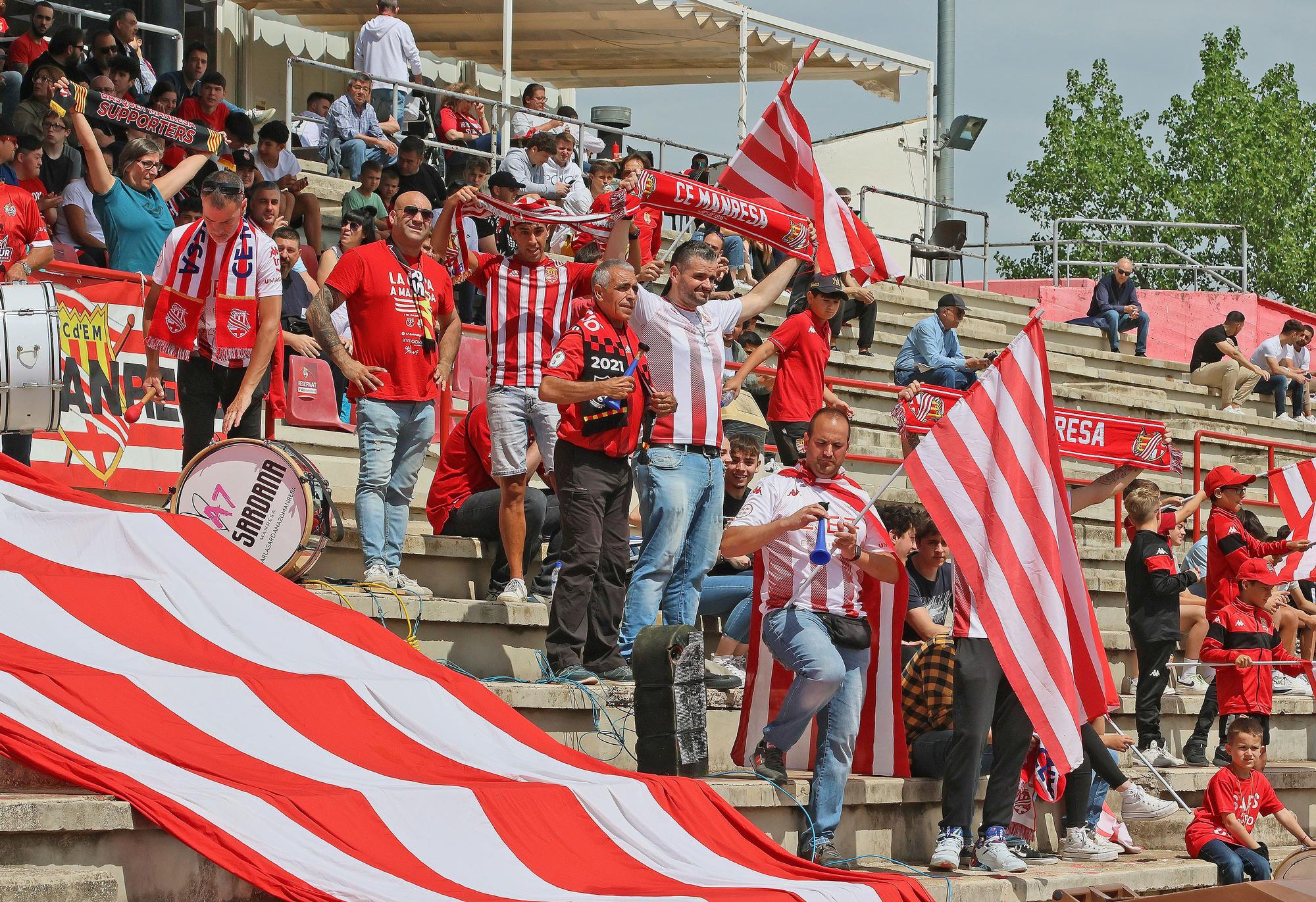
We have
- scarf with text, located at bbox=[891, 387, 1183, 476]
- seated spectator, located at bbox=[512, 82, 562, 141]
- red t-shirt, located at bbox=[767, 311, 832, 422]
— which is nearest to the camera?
scarf with text, located at bbox=[891, 387, 1183, 476]

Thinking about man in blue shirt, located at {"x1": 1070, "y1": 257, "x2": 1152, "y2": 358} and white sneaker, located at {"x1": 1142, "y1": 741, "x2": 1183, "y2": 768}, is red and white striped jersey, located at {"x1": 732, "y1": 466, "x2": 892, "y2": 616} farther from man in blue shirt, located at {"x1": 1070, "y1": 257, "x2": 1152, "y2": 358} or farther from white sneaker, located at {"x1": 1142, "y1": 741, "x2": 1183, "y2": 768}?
man in blue shirt, located at {"x1": 1070, "y1": 257, "x2": 1152, "y2": 358}

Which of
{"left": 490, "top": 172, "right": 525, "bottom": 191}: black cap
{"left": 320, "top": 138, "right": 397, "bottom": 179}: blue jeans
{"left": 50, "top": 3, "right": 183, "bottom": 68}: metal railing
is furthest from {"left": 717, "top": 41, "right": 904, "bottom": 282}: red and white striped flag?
{"left": 50, "top": 3, "right": 183, "bottom": 68}: metal railing

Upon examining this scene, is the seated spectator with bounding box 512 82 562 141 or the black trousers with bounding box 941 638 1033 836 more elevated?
the seated spectator with bounding box 512 82 562 141

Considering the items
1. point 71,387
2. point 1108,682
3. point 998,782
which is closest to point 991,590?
point 998,782

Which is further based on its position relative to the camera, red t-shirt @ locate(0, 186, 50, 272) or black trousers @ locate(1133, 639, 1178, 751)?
black trousers @ locate(1133, 639, 1178, 751)

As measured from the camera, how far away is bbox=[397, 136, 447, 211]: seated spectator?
15.1 metres

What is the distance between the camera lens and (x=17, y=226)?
9555mm

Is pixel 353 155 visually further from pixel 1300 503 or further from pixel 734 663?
pixel 1300 503

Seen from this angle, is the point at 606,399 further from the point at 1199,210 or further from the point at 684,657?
the point at 1199,210

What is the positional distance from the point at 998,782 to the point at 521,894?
3084mm

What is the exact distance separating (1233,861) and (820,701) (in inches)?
106

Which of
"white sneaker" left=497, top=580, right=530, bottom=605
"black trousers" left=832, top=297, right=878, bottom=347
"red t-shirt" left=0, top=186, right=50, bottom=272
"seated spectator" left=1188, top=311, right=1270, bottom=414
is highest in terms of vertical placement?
"red t-shirt" left=0, top=186, right=50, bottom=272

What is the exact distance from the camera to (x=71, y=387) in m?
9.48

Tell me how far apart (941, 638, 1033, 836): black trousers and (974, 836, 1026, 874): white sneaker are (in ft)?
0.29
